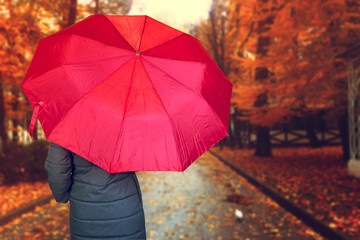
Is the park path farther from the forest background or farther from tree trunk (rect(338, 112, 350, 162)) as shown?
tree trunk (rect(338, 112, 350, 162))

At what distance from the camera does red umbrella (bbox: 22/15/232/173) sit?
2.14 meters

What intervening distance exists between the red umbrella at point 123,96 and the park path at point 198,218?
11.1 ft

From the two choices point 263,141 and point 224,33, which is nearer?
point 263,141

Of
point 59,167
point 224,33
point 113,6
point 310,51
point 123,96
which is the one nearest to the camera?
point 59,167

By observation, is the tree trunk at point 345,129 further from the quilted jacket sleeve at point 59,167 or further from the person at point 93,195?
the quilted jacket sleeve at point 59,167

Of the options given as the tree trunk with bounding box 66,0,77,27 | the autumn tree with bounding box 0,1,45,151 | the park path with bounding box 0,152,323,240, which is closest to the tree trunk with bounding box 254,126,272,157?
the park path with bounding box 0,152,323,240

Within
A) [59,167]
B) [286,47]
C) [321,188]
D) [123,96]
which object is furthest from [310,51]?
[59,167]

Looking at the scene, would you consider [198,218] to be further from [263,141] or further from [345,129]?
[263,141]

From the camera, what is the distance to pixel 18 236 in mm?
5344

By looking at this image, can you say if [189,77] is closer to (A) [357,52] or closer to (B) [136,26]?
(B) [136,26]

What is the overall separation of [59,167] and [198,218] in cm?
469

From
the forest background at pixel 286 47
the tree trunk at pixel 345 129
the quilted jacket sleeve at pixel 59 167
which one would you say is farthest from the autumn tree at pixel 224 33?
the quilted jacket sleeve at pixel 59 167

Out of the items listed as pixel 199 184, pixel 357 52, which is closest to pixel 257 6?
pixel 357 52

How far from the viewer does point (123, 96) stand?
7.38 feet
